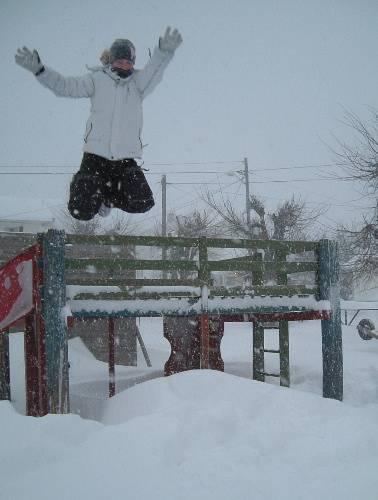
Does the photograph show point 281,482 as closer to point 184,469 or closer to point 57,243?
point 184,469

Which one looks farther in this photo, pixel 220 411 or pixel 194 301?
pixel 194 301

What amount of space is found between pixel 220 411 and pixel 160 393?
0.57 metres

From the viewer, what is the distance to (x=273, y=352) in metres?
6.94

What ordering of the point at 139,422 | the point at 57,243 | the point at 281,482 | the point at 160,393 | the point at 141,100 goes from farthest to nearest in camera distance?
1. the point at 57,243
2. the point at 160,393
3. the point at 141,100
4. the point at 139,422
5. the point at 281,482

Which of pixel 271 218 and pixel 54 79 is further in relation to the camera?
pixel 271 218

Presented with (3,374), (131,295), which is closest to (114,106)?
(131,295)

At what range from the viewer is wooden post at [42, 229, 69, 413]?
4242mm

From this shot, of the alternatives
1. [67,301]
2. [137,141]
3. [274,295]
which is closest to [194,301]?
[274,295]

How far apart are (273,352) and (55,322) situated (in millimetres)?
3731

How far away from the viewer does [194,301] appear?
5.20 meters

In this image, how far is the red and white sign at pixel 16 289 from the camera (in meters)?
4.69

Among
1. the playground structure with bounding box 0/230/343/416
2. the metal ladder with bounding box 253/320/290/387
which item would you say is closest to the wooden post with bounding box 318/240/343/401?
the playground structure with bounding box 0/230/343/416

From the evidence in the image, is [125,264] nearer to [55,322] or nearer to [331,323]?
→ [55,322]

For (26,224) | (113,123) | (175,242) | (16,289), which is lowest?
(16,289)
